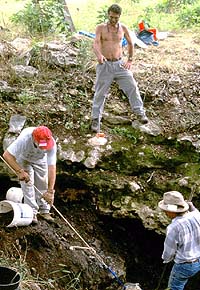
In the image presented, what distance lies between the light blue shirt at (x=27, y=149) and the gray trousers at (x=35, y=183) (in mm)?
151

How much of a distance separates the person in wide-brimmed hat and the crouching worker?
1.32 meters

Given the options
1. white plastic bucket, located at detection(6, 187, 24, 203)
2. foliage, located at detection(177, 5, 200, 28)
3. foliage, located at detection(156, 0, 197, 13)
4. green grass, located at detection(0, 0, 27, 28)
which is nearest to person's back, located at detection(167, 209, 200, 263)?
white plastic bucket, located at detection(6, 187, 24, 203)

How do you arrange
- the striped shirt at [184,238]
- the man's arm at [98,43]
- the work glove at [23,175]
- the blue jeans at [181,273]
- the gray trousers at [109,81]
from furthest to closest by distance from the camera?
the gray trousers at [109,81] → the man's arm at [98,43] → the work glove at [23,175] → the blue jeans at [181,273] → the striped shirt at [184,238]

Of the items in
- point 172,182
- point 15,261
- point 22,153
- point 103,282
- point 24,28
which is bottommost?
point 103,282

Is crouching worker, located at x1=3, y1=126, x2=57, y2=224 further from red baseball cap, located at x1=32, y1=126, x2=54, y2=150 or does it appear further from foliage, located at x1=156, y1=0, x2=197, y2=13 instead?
foliage, located at x1=156, y1=0, x2=197, y2=13

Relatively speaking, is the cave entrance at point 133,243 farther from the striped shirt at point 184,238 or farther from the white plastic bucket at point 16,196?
the striped shirt at point 184,238

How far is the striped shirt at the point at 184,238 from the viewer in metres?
4.15

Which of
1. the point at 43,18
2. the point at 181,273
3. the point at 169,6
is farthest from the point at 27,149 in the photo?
the point at 169,6

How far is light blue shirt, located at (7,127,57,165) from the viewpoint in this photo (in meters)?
4.74

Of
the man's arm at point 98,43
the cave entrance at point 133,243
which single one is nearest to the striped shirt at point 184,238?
the cave entrance at point 133,243

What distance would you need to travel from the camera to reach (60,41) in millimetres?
7766

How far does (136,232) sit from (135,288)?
47.0 inches

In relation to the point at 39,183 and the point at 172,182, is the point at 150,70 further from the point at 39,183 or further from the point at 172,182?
the point at 39,183

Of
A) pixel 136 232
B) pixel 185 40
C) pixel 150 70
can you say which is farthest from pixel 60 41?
pixel 136 232
